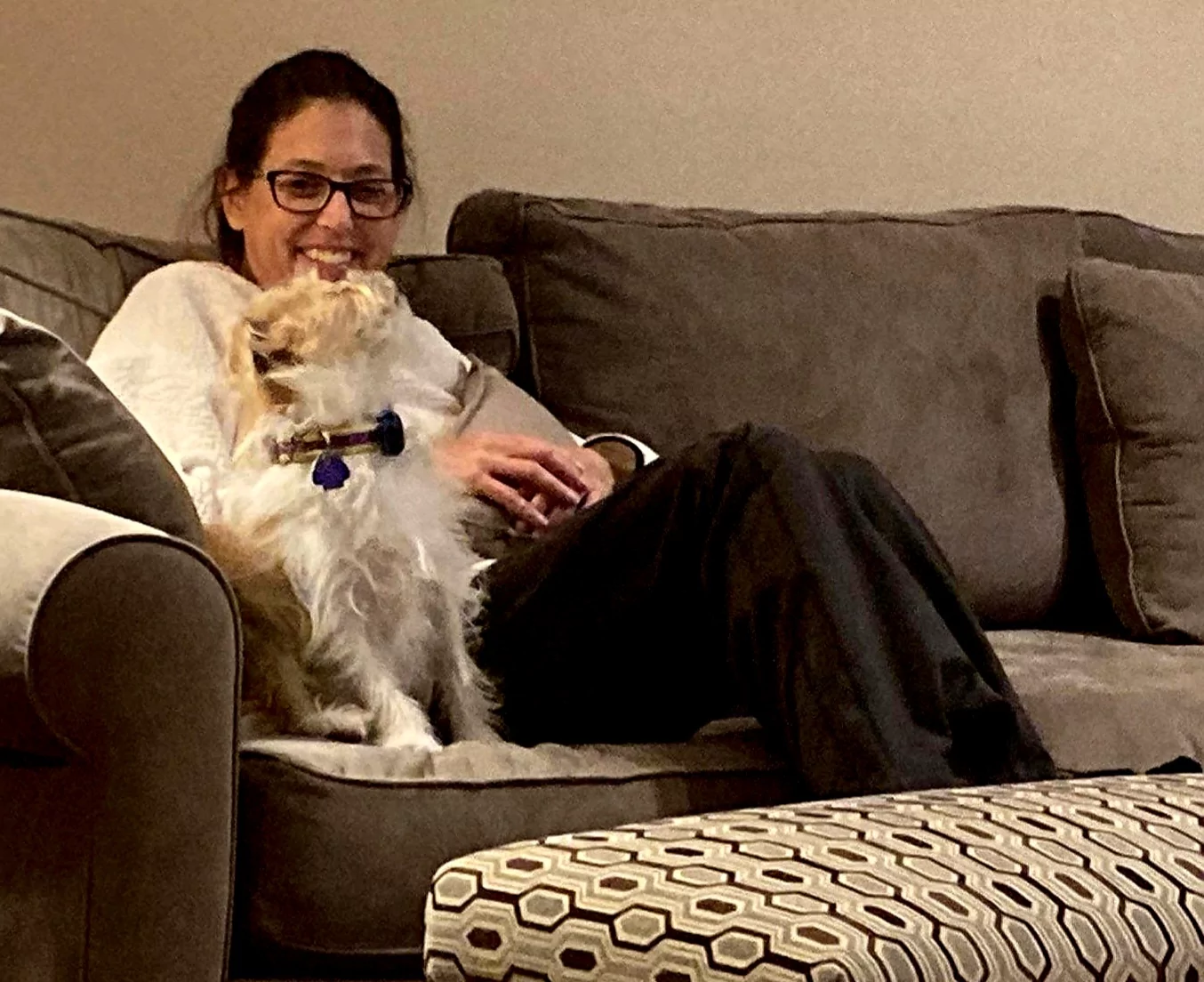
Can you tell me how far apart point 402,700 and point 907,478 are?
987mm

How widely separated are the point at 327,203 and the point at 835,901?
1250 millimetres

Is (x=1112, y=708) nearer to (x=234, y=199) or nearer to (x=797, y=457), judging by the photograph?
(x=797, y=457)

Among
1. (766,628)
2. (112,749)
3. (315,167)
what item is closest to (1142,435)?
(766,628)

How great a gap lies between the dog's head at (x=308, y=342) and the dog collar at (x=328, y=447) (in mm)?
29

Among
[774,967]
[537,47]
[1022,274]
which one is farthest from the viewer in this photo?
[537,47]

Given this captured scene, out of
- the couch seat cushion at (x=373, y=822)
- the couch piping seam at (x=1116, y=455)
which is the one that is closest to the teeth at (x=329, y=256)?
the couch seat cushion at (x=373, y=822)

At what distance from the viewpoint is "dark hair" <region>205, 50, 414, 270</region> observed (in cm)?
204

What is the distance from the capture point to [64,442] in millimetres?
1349

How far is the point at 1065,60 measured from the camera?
302cm

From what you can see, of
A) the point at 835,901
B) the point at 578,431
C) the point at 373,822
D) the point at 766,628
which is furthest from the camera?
the point at 578,431

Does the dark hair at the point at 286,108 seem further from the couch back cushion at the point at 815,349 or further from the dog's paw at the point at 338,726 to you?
the dog's paw at the point at 338,726

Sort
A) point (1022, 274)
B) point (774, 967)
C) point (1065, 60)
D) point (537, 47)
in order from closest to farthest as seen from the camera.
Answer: point (774, 967)
point (1022, 274)
point (537, 47)
point (1065, 60)

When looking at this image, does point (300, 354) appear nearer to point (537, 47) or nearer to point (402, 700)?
point (402, 700)

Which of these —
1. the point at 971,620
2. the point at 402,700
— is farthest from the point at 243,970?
the point at 971,620
